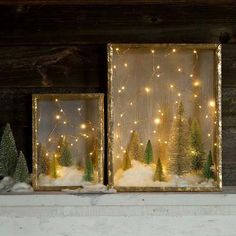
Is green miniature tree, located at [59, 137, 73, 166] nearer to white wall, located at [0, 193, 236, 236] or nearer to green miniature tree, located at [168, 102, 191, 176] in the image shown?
white wall, located at [0, 193, 236, 236]

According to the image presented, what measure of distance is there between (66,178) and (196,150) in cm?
34

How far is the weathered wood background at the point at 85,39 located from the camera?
4.54ft

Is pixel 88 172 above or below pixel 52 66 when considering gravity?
below

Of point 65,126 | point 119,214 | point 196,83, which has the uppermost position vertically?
point 196,83

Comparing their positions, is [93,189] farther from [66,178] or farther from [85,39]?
[85,39]

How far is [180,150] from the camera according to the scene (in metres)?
1.32

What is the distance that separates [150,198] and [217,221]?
0.17 metres

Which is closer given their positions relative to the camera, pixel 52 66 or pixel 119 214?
pixel 119 214

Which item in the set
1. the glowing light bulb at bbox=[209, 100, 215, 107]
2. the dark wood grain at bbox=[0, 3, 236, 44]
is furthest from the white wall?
the dark wood grain at bbox=[0, 3, 236, 44]

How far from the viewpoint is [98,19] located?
4.56 ft

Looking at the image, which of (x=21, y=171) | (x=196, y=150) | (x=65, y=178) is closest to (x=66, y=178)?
(x=65, y=178)

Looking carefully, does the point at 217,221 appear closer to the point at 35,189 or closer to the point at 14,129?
the point at 35,189

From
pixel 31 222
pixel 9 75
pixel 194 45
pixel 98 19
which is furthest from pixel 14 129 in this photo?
pixel 194 45

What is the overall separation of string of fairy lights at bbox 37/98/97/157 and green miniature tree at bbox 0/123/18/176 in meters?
0.08
